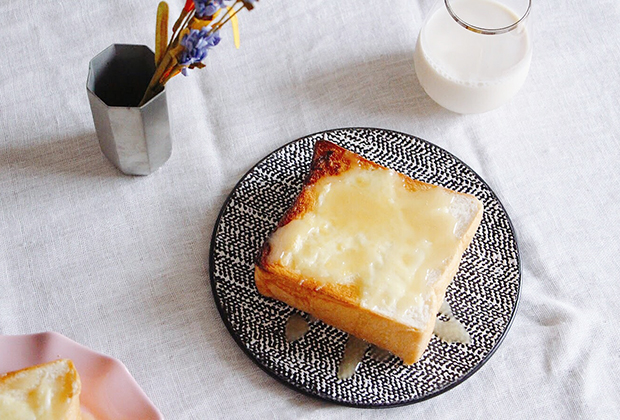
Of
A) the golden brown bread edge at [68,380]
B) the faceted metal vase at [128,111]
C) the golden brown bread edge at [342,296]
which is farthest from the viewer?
the faceted metal vase at [128,111]

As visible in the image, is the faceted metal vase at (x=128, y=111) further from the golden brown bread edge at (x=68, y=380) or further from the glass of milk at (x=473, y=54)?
the glass of milk at (x=473, y=54)

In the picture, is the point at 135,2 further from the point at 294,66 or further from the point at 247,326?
the point at 247,326

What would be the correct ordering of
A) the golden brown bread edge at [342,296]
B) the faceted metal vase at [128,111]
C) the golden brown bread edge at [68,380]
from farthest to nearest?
the faceted metal vase at [128,111], the golden brown bread edge at [342,296], the golden brown bread edge at [68,380]

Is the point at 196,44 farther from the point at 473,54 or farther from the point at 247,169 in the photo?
the point at 473,54

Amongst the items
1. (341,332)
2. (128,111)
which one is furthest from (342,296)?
(128,111)

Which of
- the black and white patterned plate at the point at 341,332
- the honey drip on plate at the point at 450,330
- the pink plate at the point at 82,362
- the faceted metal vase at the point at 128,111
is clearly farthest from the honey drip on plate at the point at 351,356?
the faceted metal vase at the point at 128,111

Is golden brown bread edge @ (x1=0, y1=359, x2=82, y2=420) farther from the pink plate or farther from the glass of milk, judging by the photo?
the glass of milk
